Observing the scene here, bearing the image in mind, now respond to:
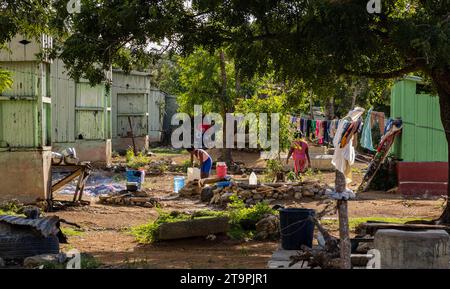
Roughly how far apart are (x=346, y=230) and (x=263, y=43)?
19.9 feet

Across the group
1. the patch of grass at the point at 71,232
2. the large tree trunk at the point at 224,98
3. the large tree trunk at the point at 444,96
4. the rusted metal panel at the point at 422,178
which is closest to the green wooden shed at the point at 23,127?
the patch of grass at the point at 71,232

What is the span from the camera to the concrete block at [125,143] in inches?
1455

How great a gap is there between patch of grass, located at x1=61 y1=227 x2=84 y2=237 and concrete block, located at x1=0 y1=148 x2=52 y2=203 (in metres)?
3.00

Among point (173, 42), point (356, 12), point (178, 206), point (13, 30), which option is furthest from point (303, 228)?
point (178, 206)

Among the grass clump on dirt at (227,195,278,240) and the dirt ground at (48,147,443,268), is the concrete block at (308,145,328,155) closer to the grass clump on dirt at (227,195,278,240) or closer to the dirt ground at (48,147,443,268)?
the dirt ground at (48,147,443,268)

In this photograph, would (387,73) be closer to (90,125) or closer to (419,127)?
(419,127)

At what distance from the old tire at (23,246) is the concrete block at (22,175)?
7206 millimetres

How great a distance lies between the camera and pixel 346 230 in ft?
24.5

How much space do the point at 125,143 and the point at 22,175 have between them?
21.0 m

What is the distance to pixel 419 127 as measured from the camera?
1975 cm

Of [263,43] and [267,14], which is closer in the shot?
[267,14]

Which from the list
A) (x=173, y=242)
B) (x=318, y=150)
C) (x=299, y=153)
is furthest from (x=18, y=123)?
(x=318, y=150)
